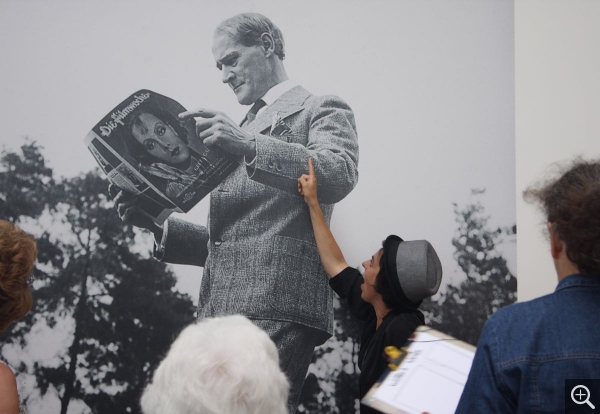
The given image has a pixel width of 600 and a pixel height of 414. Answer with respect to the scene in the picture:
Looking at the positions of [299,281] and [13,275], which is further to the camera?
[299,281]

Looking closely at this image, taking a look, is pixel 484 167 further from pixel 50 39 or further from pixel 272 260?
pixel 50 39

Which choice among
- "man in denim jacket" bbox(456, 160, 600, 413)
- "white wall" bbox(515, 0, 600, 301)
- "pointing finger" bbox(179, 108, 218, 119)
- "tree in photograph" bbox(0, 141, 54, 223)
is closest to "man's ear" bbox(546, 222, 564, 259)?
"man in denim jacket" bbox(456, 160, 600, 413)

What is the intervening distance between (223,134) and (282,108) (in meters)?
0.27

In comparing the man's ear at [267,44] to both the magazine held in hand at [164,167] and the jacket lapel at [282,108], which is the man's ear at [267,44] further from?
the magazine held in hand at [164,167]

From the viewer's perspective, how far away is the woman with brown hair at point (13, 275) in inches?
62.5

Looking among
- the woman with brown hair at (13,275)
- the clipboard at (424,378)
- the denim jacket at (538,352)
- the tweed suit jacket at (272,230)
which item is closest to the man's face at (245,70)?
the tweed suit jacket at (272,230)

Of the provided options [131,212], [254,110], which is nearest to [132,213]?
[131,212]

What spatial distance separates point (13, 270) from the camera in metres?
1.61

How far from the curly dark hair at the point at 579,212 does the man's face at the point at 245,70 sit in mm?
1430

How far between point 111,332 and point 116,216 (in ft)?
1.54

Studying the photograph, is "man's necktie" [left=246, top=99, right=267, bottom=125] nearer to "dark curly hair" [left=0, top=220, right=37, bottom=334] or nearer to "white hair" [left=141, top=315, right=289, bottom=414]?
"dark curly hair" [left=0, top=220, right=37, bottom=334]

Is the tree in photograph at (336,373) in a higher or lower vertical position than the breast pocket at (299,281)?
lower

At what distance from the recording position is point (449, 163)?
8.03 ft

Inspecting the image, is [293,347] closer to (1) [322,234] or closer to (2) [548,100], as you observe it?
(1) [322,234]
